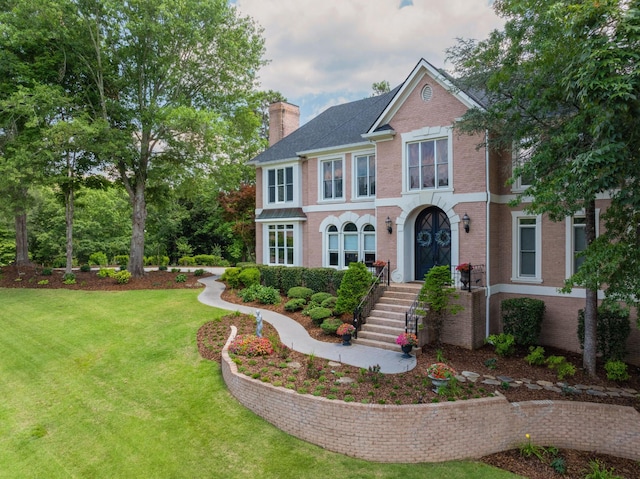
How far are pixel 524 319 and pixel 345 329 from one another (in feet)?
19.1

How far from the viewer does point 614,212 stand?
8492mm

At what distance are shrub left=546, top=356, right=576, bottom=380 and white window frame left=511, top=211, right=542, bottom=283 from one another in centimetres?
326

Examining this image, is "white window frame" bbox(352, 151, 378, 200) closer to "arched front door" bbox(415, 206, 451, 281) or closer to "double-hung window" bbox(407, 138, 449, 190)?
"double-hung window" bbox(407, 138, 449, 190)

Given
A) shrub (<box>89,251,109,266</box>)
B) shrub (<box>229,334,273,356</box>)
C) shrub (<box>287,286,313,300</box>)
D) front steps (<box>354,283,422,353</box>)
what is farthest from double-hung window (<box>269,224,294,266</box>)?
shrub (<box>89,251,109,266</box>)

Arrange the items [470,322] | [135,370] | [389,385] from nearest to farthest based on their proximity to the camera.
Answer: [389,385] → [135,370] → [470,322]

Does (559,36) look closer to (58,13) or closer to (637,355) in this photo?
(637,355)

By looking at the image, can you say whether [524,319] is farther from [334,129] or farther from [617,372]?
[334,129]

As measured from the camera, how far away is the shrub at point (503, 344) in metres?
11.9

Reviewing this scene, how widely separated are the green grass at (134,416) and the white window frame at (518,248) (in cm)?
767

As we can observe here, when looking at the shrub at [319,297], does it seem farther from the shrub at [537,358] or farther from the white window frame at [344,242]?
the shrub at [537,358]

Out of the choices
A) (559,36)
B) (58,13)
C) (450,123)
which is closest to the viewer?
(559,36)

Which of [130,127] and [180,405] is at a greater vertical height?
[130,127]

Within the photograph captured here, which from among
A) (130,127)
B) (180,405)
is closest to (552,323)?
(180,405)

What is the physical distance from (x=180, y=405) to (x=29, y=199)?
18814 mm
